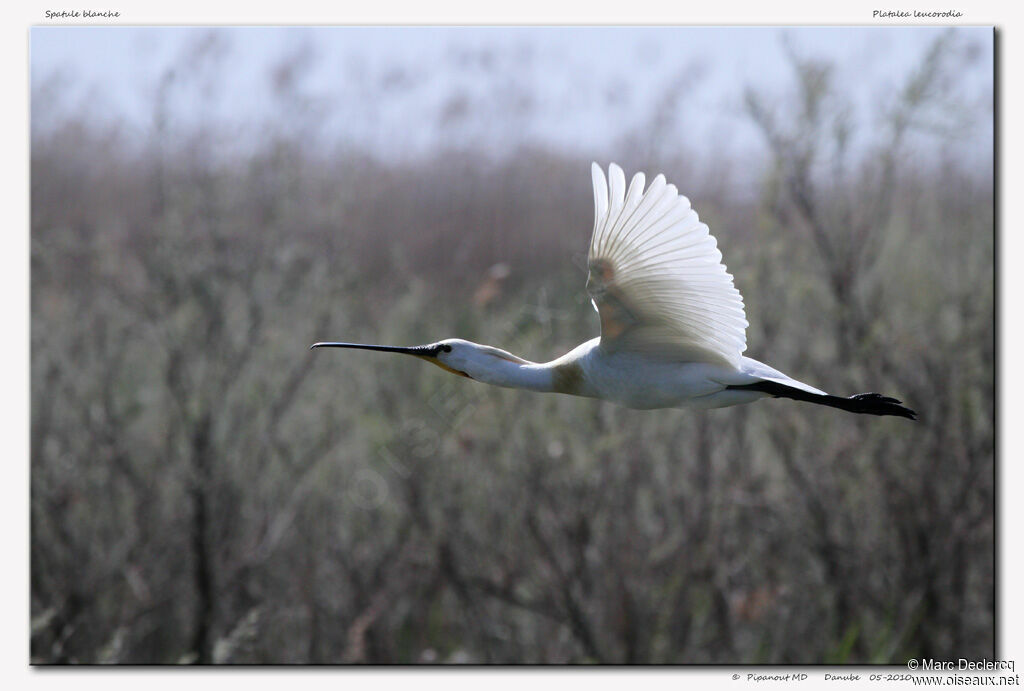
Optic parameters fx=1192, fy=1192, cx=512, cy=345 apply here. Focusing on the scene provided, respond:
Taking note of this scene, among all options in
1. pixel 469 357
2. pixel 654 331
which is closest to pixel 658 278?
pixel 654 331

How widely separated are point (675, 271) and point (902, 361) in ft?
8.63

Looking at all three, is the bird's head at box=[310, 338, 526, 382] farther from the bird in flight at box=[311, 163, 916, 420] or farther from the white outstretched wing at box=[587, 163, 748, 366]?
the white outstretched wing at box=[587, 163, 748, 366]

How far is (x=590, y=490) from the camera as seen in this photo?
4.12 metres

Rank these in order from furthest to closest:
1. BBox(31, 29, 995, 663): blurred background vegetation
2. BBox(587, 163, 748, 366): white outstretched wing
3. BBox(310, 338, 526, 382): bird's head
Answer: BBox(31, 29, 995, 663): blurred background vegetation < BBox(310, 338, 526, 382): bird's head < BBox(587, 163, 748, 366): white outstretched wing

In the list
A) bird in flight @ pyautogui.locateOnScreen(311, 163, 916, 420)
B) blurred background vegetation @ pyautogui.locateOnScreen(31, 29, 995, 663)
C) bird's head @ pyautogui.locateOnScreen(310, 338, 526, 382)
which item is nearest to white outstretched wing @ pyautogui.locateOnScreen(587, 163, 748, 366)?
bird in flight @ pyautogui.locateOnScreen(311, 163, 916, 420)

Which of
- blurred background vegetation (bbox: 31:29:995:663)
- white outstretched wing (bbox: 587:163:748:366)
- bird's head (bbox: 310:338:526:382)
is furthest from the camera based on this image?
blurred background vegetation (bbox: 31:29:995:663)

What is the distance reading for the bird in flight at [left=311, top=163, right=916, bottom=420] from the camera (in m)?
1.79

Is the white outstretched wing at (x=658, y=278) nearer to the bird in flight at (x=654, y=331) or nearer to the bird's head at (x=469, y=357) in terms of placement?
the bird in flight at (x=654, y=331)

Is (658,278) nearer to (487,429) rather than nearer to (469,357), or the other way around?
(469,357)

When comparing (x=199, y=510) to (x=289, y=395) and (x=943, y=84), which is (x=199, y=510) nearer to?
(x=289, y=395)

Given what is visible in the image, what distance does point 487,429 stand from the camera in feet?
13.5

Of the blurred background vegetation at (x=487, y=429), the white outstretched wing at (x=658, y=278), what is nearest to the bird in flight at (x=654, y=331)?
the white outstretched wing at (x=658, y=278)

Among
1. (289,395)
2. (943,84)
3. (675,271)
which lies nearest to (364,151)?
(289,395)

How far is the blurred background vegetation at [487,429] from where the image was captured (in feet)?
13.5
